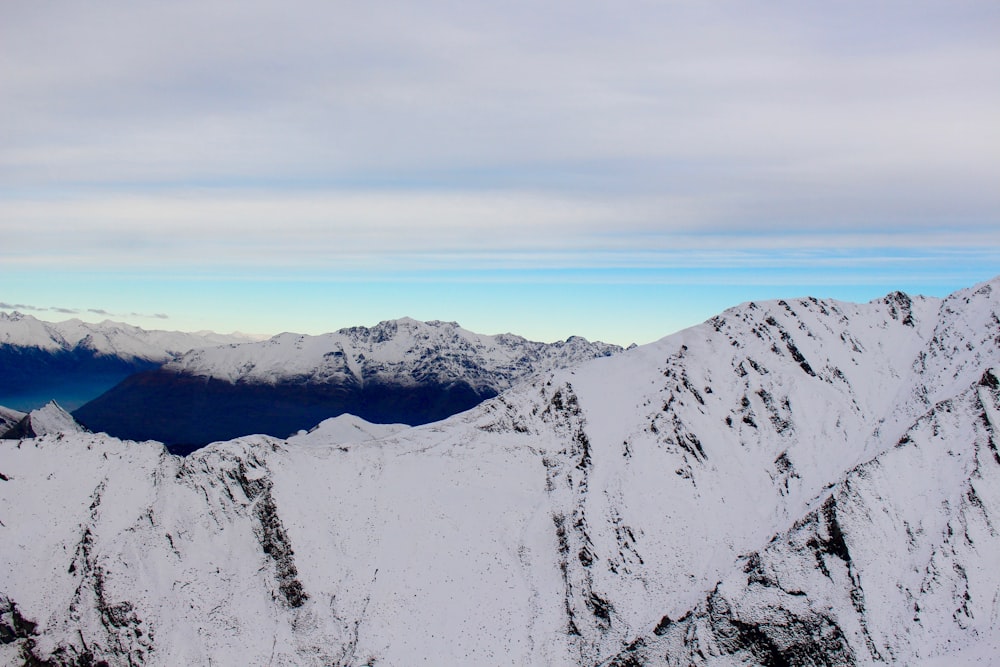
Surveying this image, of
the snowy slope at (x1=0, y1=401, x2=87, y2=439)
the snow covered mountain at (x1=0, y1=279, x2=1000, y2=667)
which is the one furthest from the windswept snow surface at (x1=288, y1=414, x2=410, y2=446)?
the snowy slope at (x1=0, y1=401, x2=87, y2=439)

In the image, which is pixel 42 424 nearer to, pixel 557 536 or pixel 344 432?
pixel 344 432

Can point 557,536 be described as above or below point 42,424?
below

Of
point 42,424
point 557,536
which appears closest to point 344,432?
point 557,536

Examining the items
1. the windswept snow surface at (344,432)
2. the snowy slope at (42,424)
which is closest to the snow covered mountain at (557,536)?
the windswept snow surface at (344,432)

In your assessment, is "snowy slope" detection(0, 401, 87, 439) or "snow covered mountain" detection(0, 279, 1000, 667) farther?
"snowy slope" detection(0, 401, 87, 439)

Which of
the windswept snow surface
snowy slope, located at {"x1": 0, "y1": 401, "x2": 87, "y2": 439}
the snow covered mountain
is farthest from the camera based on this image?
snowy slope, located at {"x1": 0, "y1": 401, "x2": 87, "y2": 439}

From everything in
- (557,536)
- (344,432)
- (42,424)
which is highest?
(344,432)

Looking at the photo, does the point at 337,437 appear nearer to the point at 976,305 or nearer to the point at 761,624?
the point at 761,624

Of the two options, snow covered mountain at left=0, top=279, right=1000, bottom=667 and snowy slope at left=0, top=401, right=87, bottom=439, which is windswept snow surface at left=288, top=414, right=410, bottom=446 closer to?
snow covered mountain at left=0, top=279, right=1000, bottom=667
